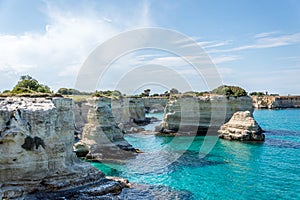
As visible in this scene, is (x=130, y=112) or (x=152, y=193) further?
(x=130, y=112)

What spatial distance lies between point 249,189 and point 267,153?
14931 mm

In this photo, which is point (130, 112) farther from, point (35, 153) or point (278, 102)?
point (278, 102)

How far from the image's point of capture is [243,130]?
147ft

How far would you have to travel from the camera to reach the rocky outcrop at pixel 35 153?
18.1m

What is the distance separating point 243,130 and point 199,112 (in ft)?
38.4

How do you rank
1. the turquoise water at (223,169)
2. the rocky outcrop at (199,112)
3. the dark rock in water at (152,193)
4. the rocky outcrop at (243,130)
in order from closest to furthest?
the dark rock in water at (152,193) → the turquoise water at (223,169) → the rocky outcrop at (243,130) → the rocky outcrop at (199,112)

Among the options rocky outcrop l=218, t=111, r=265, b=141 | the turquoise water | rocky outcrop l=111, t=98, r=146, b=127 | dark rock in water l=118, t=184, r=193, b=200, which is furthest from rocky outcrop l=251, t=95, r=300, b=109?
dark rock in water l=118, t=184, r=193, b=200

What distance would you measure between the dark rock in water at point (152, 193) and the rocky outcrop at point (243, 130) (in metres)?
25.6

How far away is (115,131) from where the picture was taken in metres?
36.1

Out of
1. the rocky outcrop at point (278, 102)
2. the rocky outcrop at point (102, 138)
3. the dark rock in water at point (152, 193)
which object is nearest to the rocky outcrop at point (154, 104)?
the rocky outcrop at point (278, 102)

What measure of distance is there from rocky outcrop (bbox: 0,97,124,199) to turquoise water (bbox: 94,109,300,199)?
6403 millimetres

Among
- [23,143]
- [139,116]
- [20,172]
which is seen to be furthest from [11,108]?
[139,116]

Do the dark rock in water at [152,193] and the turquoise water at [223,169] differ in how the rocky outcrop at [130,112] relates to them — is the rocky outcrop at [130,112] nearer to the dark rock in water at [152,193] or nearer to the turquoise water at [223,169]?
the turquoise water at [223,169]

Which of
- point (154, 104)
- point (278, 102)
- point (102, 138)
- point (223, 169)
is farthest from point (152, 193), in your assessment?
point (278, 102)
